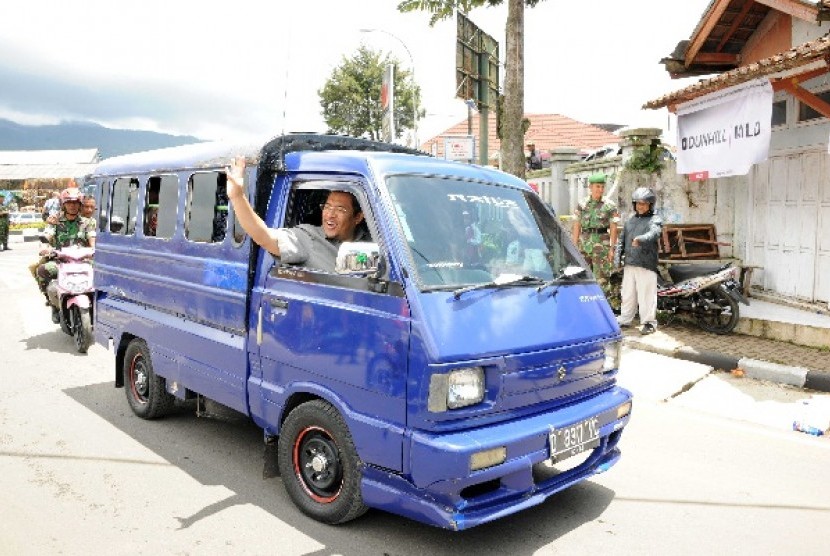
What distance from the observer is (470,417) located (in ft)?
10.1

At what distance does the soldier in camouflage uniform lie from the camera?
9539 millimetres

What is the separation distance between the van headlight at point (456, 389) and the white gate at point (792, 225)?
7600 mm

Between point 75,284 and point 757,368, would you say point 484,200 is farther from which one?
point 75,284

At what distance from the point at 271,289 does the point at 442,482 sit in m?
1.62

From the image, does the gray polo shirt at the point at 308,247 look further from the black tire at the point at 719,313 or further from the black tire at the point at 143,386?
the black tire at the point at 719,313

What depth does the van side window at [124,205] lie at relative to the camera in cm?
555

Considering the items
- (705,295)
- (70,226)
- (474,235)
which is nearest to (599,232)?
(705,295)

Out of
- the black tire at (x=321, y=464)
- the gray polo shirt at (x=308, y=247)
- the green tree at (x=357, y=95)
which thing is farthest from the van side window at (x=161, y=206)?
the green tree at (x=357, y=95)

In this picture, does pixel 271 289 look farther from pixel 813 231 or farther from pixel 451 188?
pixel 813 231

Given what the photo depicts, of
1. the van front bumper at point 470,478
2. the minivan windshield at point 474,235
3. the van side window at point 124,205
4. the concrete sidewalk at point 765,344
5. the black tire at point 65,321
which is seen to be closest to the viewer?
the van front bumper at point 470,478

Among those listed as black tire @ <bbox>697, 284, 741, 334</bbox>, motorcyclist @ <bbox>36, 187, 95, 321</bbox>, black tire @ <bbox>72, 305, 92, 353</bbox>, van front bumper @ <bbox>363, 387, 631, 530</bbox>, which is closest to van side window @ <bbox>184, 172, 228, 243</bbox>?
van front bumper @ <bbox>363, 387, 631, 530</bbox>

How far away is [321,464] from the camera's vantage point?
11.8 ft

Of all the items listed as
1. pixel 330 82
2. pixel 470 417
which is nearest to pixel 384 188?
pixel 470 417

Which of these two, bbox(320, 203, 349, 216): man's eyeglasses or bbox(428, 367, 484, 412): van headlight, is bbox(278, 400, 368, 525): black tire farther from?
bbox(320, 203, 349, 216): man's eyeglasses
